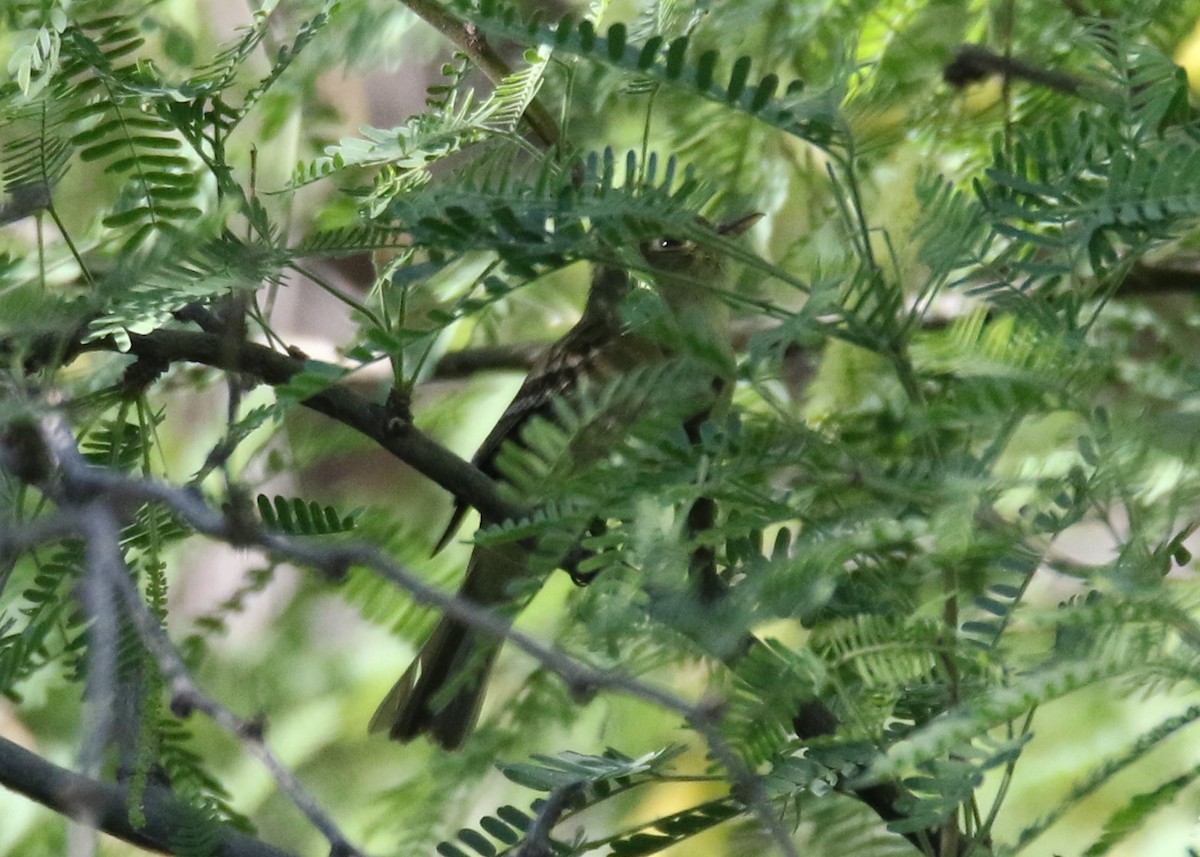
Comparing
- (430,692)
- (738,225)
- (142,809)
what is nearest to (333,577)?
(142,809)

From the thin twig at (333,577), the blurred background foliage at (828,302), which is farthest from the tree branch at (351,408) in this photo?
the thin twig at (333,577)

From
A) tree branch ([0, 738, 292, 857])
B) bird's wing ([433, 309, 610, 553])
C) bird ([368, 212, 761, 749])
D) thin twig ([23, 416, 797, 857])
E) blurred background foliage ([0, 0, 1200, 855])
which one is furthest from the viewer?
bird's wing ([433, 309, 610, 553])

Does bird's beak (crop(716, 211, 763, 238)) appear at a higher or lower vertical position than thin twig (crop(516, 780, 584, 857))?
higher

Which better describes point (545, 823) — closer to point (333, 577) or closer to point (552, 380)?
point (333, 577)

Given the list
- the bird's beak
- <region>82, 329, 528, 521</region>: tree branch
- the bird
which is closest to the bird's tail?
the bird

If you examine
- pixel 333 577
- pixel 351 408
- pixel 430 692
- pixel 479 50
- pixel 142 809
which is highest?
pixel 479 50

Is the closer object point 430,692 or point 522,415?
point 430,692

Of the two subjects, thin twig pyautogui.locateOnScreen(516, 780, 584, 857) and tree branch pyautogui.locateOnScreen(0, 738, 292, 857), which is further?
tree branch pyautogui.locateOnScreen(0, 738, 292, 857)

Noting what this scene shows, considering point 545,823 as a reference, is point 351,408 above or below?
above

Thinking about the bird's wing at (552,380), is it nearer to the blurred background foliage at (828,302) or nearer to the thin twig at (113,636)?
the blurred background foliage at (828,302)

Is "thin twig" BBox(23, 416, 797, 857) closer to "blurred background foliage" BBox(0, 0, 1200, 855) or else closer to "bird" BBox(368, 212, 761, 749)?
"blurred background foliage" BBox(0, 0, 1200, 855)

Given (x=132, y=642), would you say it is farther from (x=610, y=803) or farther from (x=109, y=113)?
(x=610, y=803)

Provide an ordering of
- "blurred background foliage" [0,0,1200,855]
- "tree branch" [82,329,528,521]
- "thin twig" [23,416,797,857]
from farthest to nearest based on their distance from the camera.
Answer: "tree branch" [82,329,528,521]
"blurred background foliage" [0,0,1200,855]
"thin twig" [23,416,797,857]

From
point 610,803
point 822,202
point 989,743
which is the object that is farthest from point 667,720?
point 989,743
